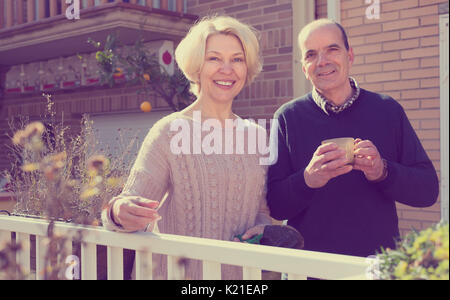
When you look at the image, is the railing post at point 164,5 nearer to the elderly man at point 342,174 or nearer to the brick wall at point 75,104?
the brick wall at point 75,104

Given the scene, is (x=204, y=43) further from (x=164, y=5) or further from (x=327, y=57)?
(x=164, y=5)

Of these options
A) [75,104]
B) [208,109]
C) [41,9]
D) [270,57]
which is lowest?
[208,109]

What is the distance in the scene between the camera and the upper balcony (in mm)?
6140

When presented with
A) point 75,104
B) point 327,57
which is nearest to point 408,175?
point 327,57

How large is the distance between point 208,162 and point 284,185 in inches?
13.2

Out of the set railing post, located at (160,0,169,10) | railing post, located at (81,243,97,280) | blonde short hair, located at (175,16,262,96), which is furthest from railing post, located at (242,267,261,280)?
railing post, located at (160,0,169,10)

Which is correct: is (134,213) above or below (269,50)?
below

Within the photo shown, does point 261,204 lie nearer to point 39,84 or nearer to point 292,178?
point 292,178

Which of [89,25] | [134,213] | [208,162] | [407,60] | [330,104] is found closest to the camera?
[134,213]

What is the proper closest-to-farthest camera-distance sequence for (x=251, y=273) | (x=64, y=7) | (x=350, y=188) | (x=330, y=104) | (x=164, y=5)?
(x=251, y=273) → (x=350, y=188) → (x=330, y=104) → (x=164, y=5) → (x=64, y=7)

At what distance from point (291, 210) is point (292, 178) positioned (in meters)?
0.16

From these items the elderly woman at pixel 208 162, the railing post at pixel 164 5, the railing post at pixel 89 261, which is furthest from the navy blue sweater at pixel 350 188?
the railing post at pixel 164 5

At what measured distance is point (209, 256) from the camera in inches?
64.7
